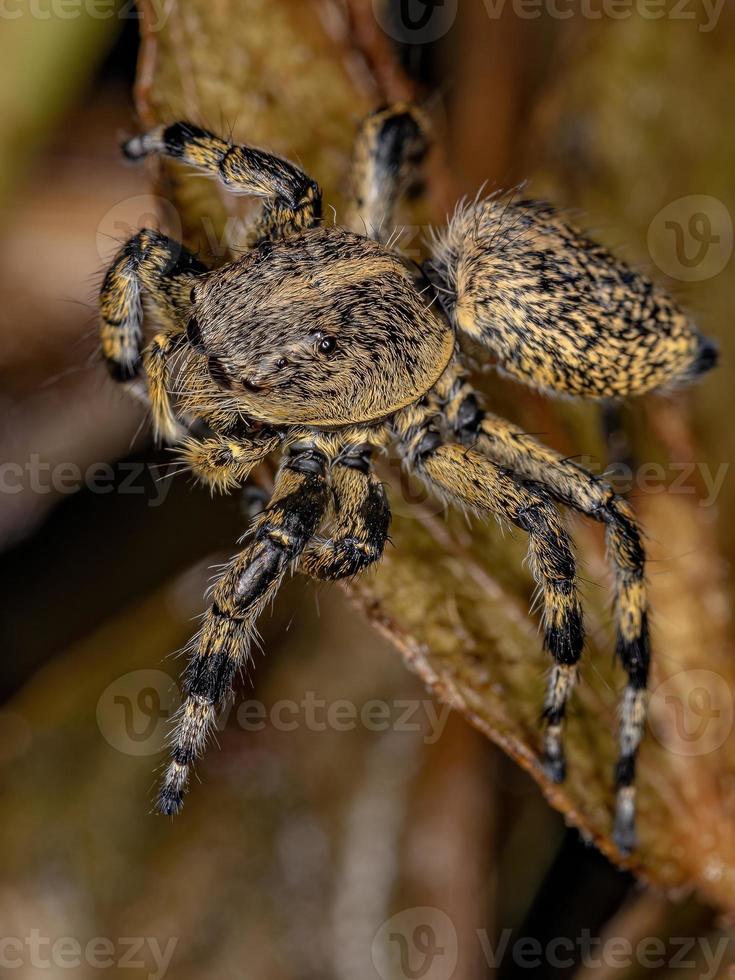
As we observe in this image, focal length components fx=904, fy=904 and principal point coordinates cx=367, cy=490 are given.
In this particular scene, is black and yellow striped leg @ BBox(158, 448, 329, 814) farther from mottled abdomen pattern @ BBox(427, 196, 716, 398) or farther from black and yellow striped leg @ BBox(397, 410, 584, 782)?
mottled abdomen pattern @ BBox(427, 196, 716, 398)

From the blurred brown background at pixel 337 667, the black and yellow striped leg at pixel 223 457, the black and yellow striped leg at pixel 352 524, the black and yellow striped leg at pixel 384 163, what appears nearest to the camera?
the black and yellow striped leg at pixel 352 524

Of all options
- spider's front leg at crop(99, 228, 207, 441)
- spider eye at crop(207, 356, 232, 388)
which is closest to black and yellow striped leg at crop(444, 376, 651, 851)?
spider eye at crop(207, 356, 232, 388)

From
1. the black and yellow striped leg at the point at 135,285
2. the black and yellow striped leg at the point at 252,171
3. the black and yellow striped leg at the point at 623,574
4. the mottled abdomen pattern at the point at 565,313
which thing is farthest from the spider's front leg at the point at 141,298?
the black and yellow striped leg at the point at 623,574

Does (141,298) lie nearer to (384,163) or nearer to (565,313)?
(384,163)

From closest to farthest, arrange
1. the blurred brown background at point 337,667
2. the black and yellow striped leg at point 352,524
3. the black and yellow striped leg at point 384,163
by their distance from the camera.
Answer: the black and yellow striped leg at point 352,524 < the blurred brown background at point 337,667 < the black and yellow striped leg at point 384,163

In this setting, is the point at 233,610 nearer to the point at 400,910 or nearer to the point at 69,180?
the point at 400,910

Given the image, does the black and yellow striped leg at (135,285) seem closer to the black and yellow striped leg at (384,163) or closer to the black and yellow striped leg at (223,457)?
the black and yellow striped leg at (223,457)

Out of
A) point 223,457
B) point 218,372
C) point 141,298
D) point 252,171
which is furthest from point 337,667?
point 252,171
